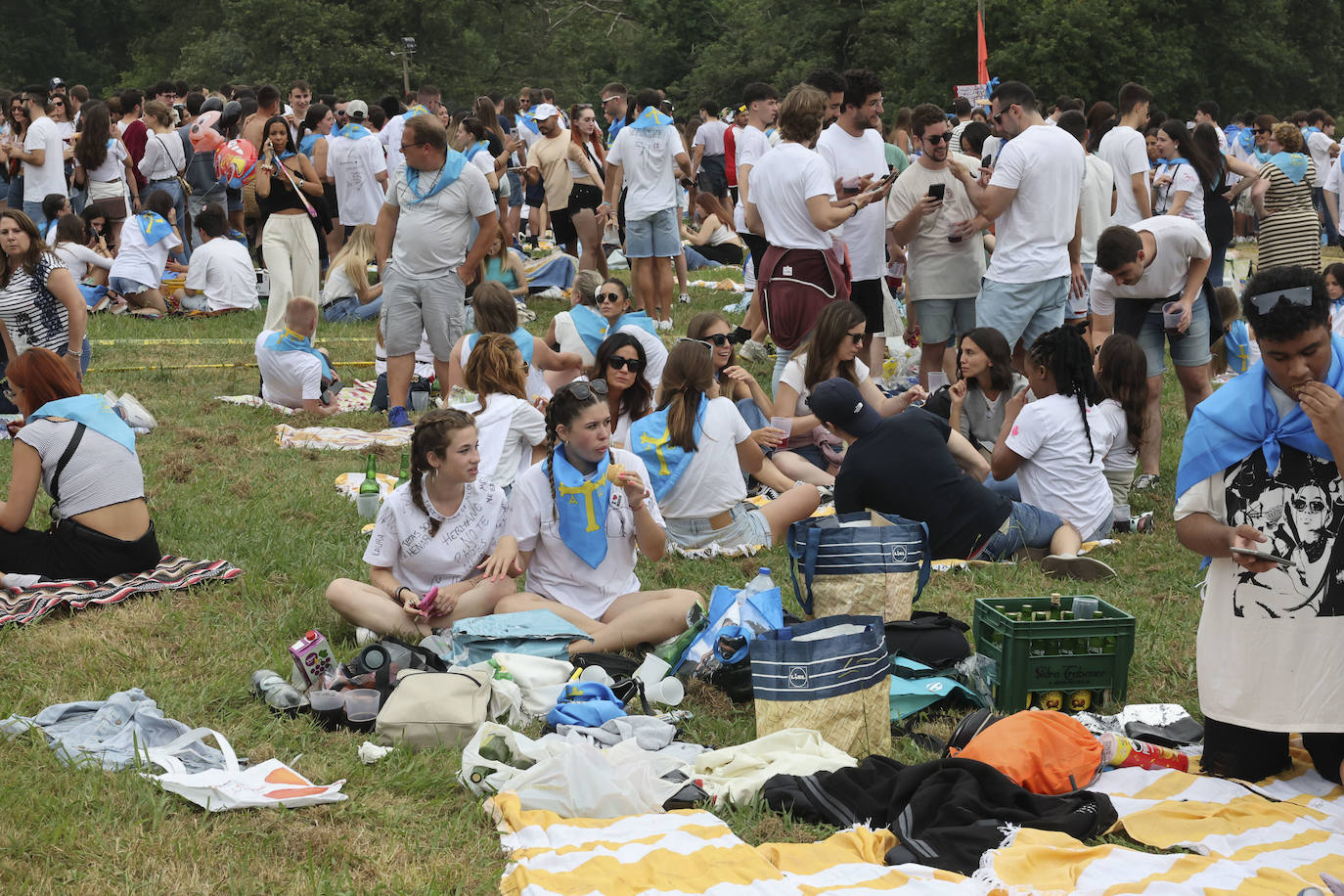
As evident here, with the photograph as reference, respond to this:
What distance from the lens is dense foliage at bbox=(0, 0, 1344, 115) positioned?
3166 centimetres

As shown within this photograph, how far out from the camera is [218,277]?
1350cm

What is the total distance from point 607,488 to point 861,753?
5.50 feet

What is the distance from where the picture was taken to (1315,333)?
3.96 meters

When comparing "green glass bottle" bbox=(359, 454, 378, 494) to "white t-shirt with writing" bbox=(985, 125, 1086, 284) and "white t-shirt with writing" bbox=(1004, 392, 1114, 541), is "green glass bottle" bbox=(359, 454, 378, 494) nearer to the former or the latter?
"white t-shirt with writing" bbox=(1004, 392, 1114, 541)

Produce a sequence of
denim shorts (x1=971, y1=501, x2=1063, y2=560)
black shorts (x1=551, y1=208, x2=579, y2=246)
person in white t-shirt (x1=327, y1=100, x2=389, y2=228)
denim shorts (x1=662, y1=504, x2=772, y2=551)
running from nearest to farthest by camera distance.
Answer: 1. denim shorts (x1=971, y1=501, x2=1063, y2=560)
2. denim shorts (x1=662, y1=504, x2=772, y2=551)
3. person in white t-shirt (x1=327, y1=100, x2=389, y2=228)
4. black shorts (x1=551, y1=208, x2=579, y2=246)

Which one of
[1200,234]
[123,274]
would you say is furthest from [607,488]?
[123,274]

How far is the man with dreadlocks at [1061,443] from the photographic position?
6.85m

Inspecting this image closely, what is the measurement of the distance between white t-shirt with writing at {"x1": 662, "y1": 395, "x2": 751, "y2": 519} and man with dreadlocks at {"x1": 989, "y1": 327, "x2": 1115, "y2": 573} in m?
1.39

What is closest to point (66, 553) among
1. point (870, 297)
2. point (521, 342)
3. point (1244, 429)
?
point (521, 342)

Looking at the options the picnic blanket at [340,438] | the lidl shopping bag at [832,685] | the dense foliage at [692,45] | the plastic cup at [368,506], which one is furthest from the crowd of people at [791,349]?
the dense foliage at [692,45]

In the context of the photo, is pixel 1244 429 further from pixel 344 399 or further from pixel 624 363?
pixel 344 399

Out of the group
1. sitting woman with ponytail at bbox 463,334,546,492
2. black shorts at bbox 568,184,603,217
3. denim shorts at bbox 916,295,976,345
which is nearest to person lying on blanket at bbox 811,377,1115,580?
sitting woman with ponytail at bbox 463,334,546,492

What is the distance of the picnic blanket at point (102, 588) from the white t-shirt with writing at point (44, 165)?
357 inches

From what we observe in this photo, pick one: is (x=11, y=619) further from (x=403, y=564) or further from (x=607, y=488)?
(x=607, y=488)
